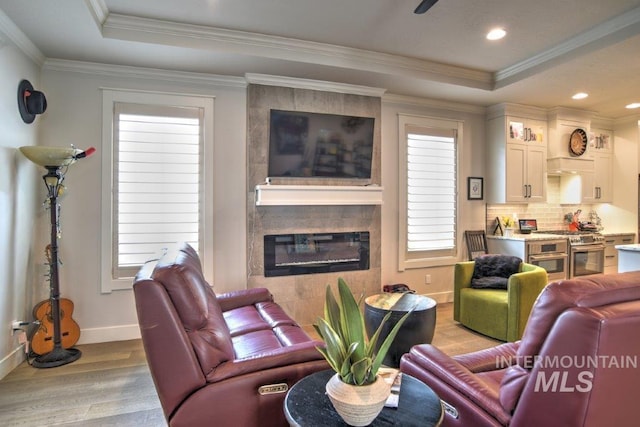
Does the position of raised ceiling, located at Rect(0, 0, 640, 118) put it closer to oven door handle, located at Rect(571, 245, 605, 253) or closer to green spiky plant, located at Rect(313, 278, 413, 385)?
oven door handle, located at Rect(571, 245, 605, 253)

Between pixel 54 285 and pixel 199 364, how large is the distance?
2.27m

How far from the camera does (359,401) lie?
118 centimetres

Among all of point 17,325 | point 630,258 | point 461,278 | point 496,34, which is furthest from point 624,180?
point 17,325

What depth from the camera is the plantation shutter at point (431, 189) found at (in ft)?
15.4

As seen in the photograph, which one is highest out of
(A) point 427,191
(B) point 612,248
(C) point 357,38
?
(C) point 357,38

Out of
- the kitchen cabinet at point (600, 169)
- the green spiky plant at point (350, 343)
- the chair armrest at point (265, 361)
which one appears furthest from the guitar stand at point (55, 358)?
the kitchen cabinet at point (600, 169)

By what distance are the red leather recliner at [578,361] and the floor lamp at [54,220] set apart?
3.33 m

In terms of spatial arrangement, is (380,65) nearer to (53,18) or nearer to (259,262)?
(259,262)

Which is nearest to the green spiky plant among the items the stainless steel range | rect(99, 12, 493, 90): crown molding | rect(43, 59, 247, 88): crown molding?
rect(99, 12, 493, 90): crown molding

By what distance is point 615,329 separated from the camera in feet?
3.61

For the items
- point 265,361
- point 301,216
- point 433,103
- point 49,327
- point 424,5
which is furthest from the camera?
point 433,103

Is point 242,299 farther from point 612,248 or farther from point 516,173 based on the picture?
point 612,248

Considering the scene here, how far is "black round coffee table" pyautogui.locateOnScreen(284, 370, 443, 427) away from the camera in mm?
1246

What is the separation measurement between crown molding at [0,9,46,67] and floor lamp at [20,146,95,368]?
874 millimetres
